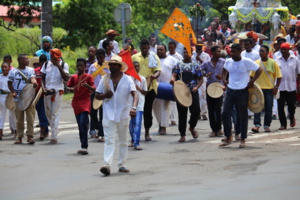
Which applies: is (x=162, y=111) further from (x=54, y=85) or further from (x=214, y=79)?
(x=54, y=85)

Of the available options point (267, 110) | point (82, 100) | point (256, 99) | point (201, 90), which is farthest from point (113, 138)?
point (201, 90)

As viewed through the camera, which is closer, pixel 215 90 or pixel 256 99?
pixel 256 99

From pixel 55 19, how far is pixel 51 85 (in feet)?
58.4

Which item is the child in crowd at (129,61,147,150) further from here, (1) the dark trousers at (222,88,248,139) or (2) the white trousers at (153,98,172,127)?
(2) the white trousers at (153,98,172,127)

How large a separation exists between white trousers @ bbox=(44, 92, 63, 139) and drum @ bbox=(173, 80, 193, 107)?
93.4 inches

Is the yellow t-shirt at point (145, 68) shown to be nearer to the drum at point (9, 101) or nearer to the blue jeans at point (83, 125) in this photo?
the blue jeans at point (83, 125)

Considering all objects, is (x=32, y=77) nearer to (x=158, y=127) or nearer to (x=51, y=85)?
(x=51, y=85)

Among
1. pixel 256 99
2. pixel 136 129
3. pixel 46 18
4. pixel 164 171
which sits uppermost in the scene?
pixel 46 18

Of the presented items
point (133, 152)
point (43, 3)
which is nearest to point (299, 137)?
point (133, 152)

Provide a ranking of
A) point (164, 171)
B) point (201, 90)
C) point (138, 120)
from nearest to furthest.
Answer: point (164, 171)
point (138, 120)
point (201, 90)

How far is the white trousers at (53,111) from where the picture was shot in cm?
1647

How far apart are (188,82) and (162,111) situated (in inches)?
65.6

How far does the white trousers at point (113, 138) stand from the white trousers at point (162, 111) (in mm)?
5332

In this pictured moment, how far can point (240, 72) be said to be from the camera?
587 inches
